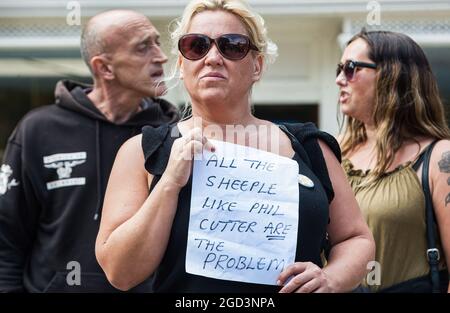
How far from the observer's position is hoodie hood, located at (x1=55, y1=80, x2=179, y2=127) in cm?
348

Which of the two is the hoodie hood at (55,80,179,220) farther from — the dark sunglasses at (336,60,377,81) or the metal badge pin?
the metal badge pin

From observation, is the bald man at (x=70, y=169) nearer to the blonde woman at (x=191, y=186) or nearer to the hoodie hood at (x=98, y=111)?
the hoodie hood at (x=98, y=111)

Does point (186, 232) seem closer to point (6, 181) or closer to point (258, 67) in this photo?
point (258, 67)

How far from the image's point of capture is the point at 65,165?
3340 mm

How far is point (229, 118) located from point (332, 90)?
3.34 m

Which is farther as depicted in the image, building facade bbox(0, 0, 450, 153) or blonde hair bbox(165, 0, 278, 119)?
building facade bbox(0, 0, 450, 153)

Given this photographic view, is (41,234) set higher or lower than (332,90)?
lower

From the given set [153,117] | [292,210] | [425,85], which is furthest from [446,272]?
[153,117]

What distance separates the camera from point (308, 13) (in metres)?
5.31

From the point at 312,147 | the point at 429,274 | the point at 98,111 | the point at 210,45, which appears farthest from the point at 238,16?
the point at 98,111

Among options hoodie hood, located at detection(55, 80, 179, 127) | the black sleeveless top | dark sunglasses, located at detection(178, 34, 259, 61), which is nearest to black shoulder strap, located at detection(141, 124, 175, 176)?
the black sleeveless top

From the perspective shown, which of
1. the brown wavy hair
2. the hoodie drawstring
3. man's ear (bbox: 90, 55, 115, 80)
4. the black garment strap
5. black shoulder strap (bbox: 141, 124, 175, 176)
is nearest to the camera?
black shoulder strap (bbox: 141, 124, 175, 176)

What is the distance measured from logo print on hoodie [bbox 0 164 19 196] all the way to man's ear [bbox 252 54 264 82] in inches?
57.4
